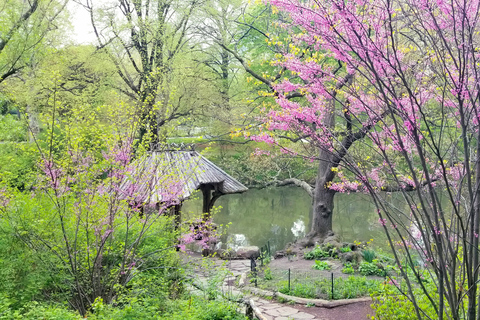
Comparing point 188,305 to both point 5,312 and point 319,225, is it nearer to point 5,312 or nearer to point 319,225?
point 5,312

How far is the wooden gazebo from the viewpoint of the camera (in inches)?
Answer: 209

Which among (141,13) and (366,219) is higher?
(141,13)

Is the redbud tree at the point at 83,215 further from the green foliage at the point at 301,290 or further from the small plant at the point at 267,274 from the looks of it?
the small plant at the point at 267,274

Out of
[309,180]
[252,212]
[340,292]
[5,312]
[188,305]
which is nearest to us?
[5,312]

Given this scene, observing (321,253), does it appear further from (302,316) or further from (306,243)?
(302,316)

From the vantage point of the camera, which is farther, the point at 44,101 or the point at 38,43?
the point at 44,101

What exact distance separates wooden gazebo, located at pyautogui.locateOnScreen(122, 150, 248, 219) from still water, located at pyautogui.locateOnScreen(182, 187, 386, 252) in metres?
1.93

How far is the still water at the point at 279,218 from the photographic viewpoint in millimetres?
14148

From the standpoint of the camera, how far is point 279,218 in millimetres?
17391

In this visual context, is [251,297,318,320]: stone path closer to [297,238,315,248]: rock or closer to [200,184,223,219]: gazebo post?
[297,238,315,248]: rock

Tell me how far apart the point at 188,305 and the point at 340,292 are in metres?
2.88

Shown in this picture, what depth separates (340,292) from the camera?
647 cm

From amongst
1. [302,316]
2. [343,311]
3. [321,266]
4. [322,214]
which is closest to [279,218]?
[322,214]

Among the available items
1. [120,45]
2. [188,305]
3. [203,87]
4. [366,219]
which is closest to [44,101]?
[120,45]
